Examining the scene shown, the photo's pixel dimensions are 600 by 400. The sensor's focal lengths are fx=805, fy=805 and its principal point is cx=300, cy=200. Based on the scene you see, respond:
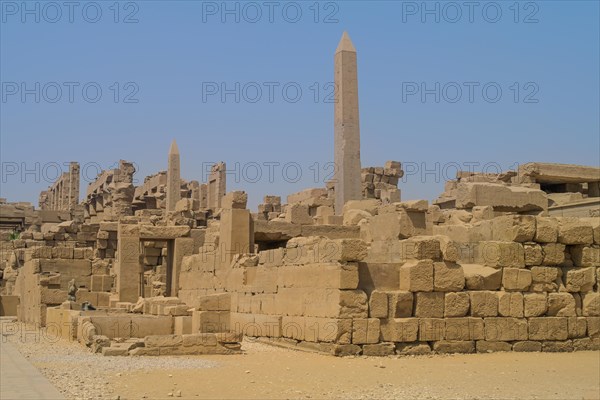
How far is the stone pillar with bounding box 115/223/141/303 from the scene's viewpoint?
21938 millimetres

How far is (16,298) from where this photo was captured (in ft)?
89.0

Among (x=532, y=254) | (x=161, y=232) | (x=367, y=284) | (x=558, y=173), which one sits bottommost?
(x=367, y=284)

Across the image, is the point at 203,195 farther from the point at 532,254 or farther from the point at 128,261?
the point at 532,254

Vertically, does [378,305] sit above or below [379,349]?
above

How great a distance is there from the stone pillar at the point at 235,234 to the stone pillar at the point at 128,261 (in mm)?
4214

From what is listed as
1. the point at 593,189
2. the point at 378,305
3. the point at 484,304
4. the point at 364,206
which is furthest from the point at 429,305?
the point at 593,189

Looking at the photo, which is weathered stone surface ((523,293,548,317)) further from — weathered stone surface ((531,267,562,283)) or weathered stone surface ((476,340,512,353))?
weathered stone surface ((476,340,512,353))

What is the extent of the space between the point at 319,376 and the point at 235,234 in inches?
338

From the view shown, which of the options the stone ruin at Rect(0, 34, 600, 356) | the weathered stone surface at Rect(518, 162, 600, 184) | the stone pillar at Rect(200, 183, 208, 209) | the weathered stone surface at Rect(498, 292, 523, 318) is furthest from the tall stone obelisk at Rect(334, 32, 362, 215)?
the stone pillar at Rect(200, 183, 208, 209)

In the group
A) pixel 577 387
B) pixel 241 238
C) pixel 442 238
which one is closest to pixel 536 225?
pixel 442 238

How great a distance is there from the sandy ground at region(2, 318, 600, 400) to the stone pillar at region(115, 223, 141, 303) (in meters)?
8.89

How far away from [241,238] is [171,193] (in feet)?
72.1

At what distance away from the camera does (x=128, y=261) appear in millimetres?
22047

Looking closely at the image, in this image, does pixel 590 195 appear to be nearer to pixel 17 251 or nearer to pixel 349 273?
pixel 349 273
